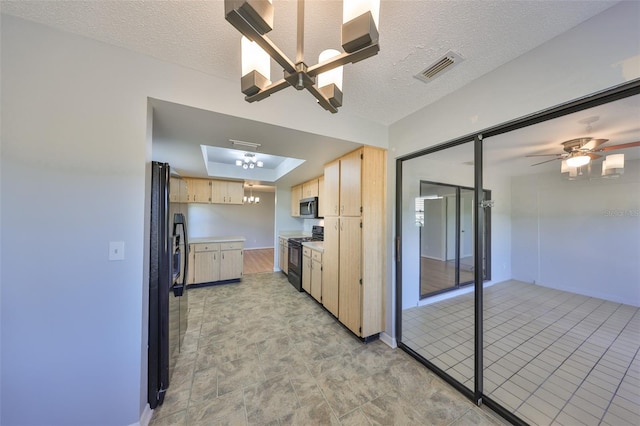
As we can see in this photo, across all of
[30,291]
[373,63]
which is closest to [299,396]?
[30,291]

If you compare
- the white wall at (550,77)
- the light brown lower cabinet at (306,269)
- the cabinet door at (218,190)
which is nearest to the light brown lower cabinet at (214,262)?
the cabinet door at (218,190)

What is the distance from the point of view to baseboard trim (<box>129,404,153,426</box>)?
52.9 inches

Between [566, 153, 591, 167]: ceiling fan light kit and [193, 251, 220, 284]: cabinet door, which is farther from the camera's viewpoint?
[193, 251, 220, 284]: cabinet door

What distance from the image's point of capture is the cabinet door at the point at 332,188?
9.44 ft

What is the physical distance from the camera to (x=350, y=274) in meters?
2.55

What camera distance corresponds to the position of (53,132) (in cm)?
122

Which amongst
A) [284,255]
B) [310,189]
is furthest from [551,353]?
[284,255]

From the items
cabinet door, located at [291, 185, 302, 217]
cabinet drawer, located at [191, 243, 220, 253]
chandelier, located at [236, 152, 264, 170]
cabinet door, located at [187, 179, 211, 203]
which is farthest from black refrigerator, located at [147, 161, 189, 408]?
cabinet door, located at [291, 185, 302, 217]

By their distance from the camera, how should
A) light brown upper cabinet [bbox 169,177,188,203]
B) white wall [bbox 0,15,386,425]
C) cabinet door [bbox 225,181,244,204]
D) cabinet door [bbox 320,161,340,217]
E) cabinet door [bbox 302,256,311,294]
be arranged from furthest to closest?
cabinet door [bbox 225,181,244,204]
cabinet door [bbox 302,256,311,294]
cabinet door [bbox 320,161,340,217]
light brown upper cabinet [bbox 169,177,188,203]
white wall [bbox 0,15,386,425]

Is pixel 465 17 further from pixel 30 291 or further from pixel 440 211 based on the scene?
pixel 30 291

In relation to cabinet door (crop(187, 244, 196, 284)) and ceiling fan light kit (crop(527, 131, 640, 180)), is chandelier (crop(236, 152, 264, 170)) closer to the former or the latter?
cabinet door (crop(187, 244, 196, 284))

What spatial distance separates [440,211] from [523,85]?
201 cm

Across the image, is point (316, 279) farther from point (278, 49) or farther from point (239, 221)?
point (239, 221)

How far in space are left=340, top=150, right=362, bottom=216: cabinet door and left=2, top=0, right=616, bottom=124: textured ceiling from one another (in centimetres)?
104
